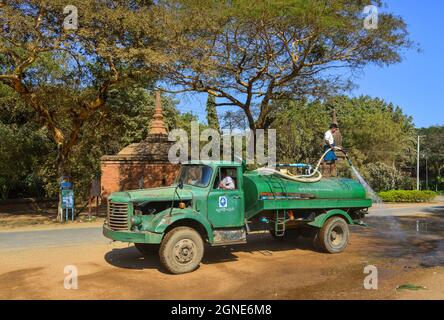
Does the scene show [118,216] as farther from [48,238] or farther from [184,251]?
[48,238]

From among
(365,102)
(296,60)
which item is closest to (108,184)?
(296,60)

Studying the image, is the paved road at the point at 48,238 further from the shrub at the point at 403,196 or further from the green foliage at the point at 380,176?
the green foliage at the point at 380,176

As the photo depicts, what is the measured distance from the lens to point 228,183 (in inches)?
367

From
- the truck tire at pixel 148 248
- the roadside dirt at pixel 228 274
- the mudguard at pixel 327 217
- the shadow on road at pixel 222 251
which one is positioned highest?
the mudguard at pixel 327 217

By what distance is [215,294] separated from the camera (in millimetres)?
6938

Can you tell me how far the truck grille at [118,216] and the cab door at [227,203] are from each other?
5.86ft

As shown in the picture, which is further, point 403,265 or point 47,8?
point 47,8

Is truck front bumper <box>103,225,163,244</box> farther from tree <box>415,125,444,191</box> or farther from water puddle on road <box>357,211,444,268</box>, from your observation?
tree <box>415,125,444,191</box>

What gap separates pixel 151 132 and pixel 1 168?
8.53m

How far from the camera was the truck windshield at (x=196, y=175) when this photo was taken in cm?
916

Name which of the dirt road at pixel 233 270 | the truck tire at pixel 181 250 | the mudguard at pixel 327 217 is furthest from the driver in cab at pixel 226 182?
the mudguard at pixel 327 217

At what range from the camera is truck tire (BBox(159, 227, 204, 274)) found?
8164 mm

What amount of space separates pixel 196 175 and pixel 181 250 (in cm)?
183
